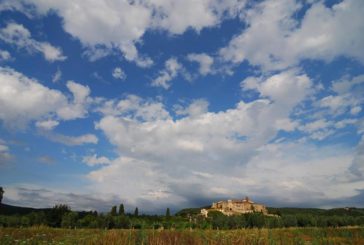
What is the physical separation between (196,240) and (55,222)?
60285mm

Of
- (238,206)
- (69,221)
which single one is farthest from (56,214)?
(238,206)

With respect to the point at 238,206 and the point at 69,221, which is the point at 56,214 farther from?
the point at 238,206

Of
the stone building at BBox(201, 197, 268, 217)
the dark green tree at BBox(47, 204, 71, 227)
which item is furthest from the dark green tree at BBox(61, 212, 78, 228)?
the stone building at BBox(201, 197, 268, 217)

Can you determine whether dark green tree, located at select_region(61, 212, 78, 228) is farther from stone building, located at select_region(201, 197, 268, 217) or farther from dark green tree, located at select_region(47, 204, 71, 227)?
stone building, located at select_region(201, 197, 268, 217)

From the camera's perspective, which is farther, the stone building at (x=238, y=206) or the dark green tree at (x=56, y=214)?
the stone building at (x=238, y=206)

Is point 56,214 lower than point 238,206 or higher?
lower

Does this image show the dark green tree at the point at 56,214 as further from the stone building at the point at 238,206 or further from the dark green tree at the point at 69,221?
the stone building at the point at 238,206

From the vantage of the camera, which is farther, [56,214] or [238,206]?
[238,206]

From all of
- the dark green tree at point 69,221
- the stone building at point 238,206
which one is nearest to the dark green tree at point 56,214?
the dark green tree at point 69,221

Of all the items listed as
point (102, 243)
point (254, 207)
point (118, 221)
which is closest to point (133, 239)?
point (102, 243)

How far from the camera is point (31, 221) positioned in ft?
181

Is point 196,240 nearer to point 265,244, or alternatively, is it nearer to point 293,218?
point 265,244

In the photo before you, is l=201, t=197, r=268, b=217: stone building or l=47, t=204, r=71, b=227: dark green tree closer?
l=47, t=204, r=71, b=227: dark green tree

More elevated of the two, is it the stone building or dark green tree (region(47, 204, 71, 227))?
the stone building
